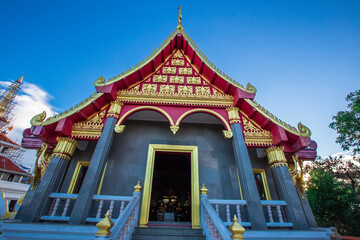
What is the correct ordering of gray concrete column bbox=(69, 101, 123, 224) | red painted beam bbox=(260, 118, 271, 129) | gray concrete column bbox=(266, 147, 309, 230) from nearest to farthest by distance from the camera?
gray concrete column bbox=(69, 101, 123, 224), gray concrete column bbox=(266, 147, 309, 230), red painted beam bbox=(260, 118, 271, 129)

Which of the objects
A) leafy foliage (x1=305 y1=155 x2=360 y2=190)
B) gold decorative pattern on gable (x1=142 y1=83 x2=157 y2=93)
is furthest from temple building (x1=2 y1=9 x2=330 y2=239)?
leafy foliage (x1=305 y1=155 x2=360 y2=190)

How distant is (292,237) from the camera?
4.11m

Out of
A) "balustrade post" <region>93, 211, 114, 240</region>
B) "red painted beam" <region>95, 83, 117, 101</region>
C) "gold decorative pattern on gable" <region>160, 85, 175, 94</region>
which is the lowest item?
"balustrade post" <region>93, 211, 114, 240</region>

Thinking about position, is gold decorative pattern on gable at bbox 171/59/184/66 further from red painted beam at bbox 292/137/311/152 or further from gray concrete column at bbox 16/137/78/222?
red painted beam at bbox 292/137/311/152

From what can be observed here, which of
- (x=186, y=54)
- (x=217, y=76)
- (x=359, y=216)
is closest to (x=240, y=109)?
(x=217, y=76)

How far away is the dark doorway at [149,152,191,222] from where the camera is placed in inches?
394

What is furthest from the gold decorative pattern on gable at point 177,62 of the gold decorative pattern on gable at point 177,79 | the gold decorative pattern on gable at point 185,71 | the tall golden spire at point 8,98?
the tall golden spire at point 8,98

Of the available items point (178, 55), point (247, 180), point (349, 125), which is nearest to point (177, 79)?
point (178, 55)

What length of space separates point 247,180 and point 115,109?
5.14m

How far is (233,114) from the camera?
6.30m

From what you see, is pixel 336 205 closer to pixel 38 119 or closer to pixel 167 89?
pixel 167 89

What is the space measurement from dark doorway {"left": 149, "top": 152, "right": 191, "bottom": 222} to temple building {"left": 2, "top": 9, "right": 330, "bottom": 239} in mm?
3069

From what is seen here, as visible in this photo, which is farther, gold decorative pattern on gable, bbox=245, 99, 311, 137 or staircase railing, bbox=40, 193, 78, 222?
gold decorative pattern on gable, bbox=245, 99, 311, 137

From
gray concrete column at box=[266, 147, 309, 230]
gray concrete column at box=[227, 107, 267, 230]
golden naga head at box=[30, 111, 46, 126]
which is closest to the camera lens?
gray concrete column at box=[227, 107, 267, 230]
